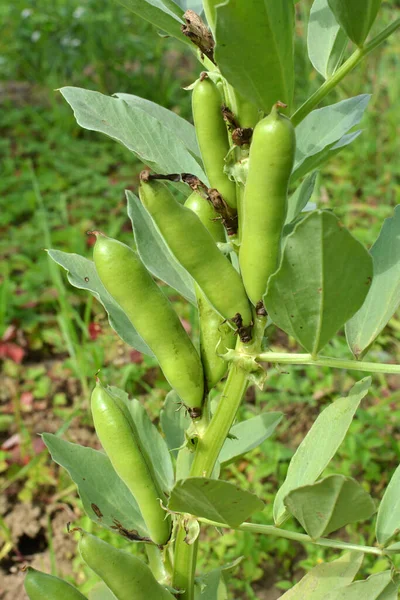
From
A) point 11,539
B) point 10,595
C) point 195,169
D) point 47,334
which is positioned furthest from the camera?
point 47,334

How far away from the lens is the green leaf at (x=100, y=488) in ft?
2.77

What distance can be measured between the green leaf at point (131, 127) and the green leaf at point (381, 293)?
24 cm

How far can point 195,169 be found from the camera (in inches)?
31.3

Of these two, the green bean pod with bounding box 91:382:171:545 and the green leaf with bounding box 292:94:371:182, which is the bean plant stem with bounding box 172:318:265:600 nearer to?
the green bean pod with bounding box 91:382:171:545

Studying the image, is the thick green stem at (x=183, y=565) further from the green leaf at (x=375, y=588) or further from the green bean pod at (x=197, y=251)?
the green bean pod at (x=197, y=251)

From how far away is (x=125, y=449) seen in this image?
2.57ft

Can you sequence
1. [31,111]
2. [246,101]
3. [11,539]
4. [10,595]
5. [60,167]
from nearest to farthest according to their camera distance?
1. [246,101]
2. [10,595]
3. [11,539]
4. [60,167]
5. [31,111]

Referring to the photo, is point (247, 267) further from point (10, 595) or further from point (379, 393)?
point (379, 393)

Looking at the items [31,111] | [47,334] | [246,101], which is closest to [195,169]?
[246,101]

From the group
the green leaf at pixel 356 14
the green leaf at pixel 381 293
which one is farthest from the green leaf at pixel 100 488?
the green leaf at pixel 356 14

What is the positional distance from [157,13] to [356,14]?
0.68ft

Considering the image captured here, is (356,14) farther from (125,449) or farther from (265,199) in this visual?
(125,449)

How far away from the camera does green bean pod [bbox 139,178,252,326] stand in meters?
0.63

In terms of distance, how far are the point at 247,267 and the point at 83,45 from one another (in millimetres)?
3831
